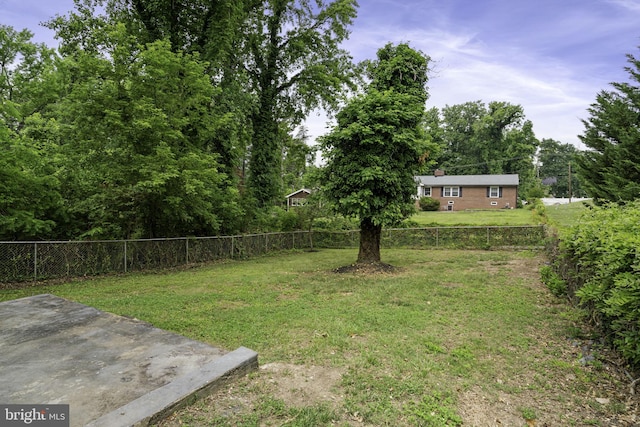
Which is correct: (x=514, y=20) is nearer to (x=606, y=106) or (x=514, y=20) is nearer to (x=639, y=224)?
(x=606, y=106)

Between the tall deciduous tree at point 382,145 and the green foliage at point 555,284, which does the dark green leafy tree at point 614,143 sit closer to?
the green foliage at point 555,284

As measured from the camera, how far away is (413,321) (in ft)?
16.9

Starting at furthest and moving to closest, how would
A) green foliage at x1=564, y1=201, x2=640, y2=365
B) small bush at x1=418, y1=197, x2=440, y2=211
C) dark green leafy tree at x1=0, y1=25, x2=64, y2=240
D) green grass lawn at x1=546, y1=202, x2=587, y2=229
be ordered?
small bush at x1=418, y1=197, x2=440, y2=211 → green grass lawn at x1=546, y1=202, x2=587, y2=229 → dark green leafy tree at x1=0, y1=25, x2=64, y2=240 → green foliage at x1=564, y1=201, x2=640, y2=365

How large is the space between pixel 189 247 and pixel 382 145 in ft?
25.8

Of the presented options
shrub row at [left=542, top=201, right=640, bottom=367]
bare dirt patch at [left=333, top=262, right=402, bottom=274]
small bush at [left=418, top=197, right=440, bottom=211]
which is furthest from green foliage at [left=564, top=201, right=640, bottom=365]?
small bush at [left=418, top=197, right=440, bottom=211]

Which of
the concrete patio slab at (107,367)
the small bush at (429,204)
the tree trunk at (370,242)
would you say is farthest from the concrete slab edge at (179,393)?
the small bush at (429,204)

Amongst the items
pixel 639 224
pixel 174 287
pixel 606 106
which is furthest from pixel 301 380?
pixel 606 106

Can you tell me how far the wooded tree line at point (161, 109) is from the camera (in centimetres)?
909

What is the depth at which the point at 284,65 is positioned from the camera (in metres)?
18.3

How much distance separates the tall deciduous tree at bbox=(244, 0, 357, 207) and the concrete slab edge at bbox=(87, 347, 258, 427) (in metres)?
14.2

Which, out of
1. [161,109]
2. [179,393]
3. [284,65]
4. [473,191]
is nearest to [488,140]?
[473,191]

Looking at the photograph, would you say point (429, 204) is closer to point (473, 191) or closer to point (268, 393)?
point (473, 191)

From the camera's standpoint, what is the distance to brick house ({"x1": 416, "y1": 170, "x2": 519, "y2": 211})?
33500 millimetres

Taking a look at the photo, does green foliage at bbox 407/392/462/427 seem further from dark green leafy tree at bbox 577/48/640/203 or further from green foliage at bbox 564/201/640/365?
dark green leafy tree at bbox 577/48/640/203
